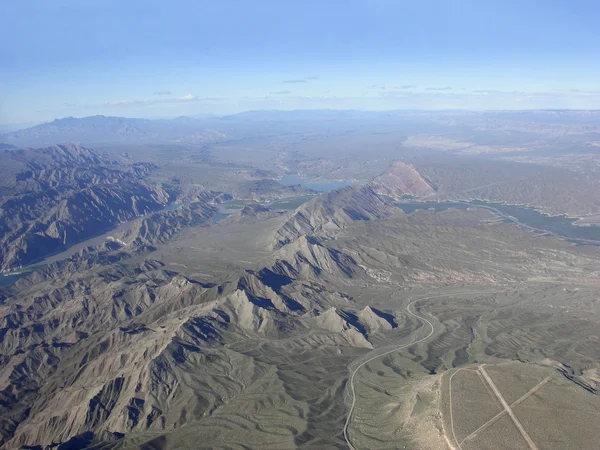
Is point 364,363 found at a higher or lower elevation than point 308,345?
higher

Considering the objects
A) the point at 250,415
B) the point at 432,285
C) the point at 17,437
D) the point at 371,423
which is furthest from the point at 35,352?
the point at 432,285

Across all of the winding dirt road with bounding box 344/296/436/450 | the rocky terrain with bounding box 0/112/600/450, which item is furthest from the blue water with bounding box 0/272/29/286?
the winding dirt road with bounding box 344/296/436/450

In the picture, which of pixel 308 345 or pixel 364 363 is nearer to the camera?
pixel 364 363

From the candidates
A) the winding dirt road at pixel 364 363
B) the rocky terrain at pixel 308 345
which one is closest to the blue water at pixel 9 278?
the rocky terrain at pixel 308 345

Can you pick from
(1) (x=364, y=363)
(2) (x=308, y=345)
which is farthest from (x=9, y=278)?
(1) (x=364, y=363)

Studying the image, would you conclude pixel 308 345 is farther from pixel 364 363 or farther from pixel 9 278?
pixel 9 278

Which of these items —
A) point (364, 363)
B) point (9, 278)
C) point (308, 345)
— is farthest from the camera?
point (9, 278)

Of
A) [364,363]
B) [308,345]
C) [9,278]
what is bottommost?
[9,278]

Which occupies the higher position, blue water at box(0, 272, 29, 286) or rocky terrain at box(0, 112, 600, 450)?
rocky terrain at box(0, 112, 600, 450)

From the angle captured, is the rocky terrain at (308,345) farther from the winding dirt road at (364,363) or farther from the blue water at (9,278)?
the blue water at (9,278)

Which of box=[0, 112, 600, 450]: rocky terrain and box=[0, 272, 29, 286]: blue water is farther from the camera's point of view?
box=[0, 272, 29, 286]: blue water

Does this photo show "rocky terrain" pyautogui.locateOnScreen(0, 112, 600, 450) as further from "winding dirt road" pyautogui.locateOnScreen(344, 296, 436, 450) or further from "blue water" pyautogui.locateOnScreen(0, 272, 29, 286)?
"blue water" pyautogui.locateOnScreen(0, 272, 29, 286)

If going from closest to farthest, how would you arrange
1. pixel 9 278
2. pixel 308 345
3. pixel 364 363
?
pixel 364 363
pixel 308 345
pixel 9 278
